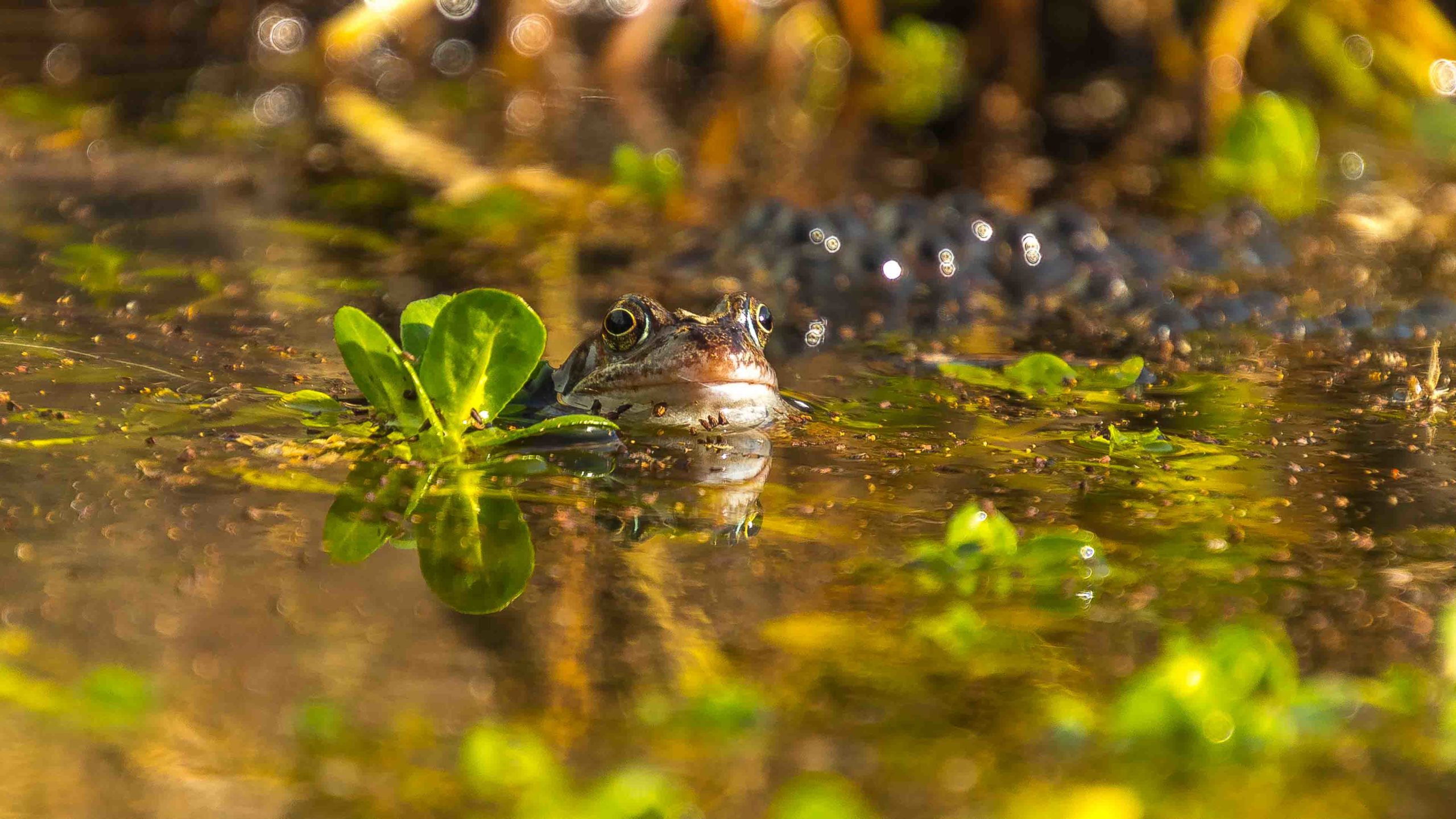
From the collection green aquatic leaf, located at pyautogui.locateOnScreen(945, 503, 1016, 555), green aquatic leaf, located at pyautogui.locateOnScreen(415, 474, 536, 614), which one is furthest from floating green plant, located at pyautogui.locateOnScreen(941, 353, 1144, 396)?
green aquatic leaf, located at pyautogui.locateOnScreen(415, 474, 536, 614)

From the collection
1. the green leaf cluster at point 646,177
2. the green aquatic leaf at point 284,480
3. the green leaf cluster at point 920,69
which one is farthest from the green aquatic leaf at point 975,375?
the green leaf cluster at point 920,69

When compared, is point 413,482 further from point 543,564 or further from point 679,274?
point 679,274

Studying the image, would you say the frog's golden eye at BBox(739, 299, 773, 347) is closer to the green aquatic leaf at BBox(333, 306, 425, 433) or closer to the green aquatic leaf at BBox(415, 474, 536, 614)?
the green aquatic leaf at BBox(333, 306, 425, 433)

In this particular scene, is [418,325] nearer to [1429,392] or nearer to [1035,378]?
[1035,378]

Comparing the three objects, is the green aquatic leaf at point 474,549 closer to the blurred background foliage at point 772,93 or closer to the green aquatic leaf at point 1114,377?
the green aquatic leaf at point 1114,377

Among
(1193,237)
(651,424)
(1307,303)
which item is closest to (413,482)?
(651,424)
